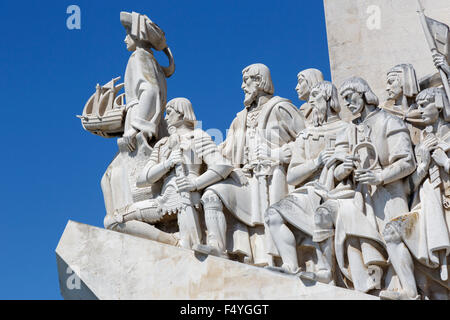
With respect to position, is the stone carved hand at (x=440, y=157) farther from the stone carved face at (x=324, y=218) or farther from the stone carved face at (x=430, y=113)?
the stone carved face at (x=324, y=218)

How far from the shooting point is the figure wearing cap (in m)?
12.8

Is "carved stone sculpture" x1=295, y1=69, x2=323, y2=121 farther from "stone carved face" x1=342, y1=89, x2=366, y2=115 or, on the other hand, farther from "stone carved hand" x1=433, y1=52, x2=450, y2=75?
"stone carved hand" x1=433, y1=52, x2=450, y2=75

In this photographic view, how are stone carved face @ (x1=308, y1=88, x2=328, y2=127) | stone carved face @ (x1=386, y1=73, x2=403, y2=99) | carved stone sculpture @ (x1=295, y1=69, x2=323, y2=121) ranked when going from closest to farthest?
stone carved face @ (x1=386, y1=73, x2=403, y2=99) → stone carved face @ (x1=308, y1=88, x2=328, y2=127) → carved stone sculpture @ (x1=295, y1=69, x2=323, y2=121)

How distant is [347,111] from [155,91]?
86.7 inches

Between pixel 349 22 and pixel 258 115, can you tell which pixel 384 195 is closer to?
pixel 258 115

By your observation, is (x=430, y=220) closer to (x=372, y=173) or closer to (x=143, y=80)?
(x=372, y=173)

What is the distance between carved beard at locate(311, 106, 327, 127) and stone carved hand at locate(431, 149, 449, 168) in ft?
4.42

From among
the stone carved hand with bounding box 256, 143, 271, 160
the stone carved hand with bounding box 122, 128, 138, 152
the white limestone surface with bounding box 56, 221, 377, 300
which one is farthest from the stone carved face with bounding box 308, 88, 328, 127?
the stone carved hand with bounding box 122, 128, 138, 152

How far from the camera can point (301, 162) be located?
11.4 m

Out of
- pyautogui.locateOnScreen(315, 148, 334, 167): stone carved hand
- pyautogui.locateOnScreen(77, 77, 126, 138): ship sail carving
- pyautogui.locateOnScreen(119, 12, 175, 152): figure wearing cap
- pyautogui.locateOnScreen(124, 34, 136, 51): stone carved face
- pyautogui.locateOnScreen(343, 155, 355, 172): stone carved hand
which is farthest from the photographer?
pyautogui.locateOnScreen(124, 34, 136, 51): stone carved face

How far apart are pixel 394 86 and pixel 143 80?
10.2 feet

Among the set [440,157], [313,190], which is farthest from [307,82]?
[440,157]

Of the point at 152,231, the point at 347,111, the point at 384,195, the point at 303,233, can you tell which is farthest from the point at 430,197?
the point at 152,231

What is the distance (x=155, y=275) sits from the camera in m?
11.3
